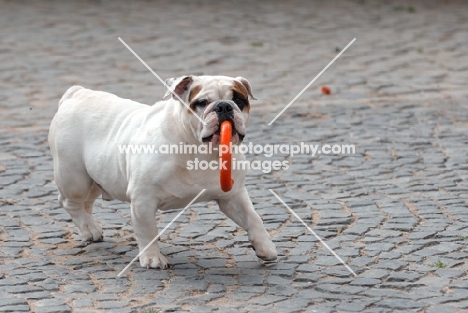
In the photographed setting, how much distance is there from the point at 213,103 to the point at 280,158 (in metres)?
3.28

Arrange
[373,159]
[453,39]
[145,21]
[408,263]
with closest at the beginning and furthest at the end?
[408,263] → [373,159] → [453,39] → [145,21]

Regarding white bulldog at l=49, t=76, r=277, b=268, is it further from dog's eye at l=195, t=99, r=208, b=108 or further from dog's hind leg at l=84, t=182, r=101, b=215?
dog's hind leg at l=84, t=182, r=101, b=215

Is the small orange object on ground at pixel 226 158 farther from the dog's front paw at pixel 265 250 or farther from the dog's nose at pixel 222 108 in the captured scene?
the dog's front paw at pixel 265 250

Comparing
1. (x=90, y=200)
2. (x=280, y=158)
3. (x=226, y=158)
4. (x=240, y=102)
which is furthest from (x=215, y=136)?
(x=280, y=158)

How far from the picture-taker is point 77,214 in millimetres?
6633

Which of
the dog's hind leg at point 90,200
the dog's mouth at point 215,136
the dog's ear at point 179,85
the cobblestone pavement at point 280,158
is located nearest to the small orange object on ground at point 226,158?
the dog's mouth at point 215,136

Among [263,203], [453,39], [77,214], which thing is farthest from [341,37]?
[77,214]

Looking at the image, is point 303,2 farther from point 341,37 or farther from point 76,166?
point 76,166

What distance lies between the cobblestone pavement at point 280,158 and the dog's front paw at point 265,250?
89mm

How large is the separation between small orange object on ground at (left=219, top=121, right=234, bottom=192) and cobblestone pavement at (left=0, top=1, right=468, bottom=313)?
583 millimetres

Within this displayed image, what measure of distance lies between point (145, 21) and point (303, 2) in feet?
11.3

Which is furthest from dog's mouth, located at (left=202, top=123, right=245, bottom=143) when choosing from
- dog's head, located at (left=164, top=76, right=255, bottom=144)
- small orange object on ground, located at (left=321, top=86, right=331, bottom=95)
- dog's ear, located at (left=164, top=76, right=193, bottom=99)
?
small orange object on ground, located at (left=321, top=86, right=331, bottom=95)

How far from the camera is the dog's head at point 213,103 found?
5613 millimetres

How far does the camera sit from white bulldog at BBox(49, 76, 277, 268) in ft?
18.9
